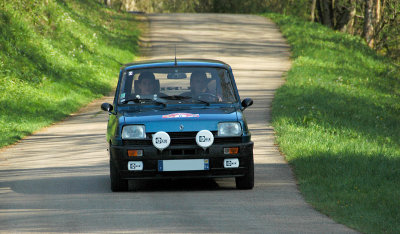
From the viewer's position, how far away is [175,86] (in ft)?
34.6

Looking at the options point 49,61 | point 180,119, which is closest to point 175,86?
point 180,119

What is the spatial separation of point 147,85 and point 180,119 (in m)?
1.26

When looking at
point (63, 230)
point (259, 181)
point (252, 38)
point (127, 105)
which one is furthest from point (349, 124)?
point (252, 38)

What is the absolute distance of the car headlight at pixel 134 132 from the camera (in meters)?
9.33

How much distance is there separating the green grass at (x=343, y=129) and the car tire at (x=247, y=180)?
27.0 inches

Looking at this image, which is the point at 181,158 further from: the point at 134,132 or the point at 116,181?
the point at 116,181

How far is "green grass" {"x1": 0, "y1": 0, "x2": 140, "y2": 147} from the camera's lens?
18891mm

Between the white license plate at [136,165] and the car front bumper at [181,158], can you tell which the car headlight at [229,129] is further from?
the white license plate at [136,165]

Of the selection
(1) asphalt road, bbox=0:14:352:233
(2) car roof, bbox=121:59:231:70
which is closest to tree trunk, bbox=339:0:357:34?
(1) asphalt road, bbox=0:14:352:233

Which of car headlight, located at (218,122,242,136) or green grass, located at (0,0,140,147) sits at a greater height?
car headlight, located at (218,122,242,136)

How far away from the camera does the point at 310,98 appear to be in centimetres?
2045

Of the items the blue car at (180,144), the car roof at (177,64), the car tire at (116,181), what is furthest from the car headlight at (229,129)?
the car roof at (177,64)

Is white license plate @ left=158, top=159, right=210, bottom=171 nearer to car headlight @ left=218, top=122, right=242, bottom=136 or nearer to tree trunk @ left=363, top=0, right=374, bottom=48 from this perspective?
car headlight @ left=218, top=122, right=242, bottom=136

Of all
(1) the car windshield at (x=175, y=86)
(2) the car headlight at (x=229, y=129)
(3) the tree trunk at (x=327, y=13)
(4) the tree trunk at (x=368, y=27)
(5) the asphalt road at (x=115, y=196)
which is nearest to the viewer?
(5) the asphalt road at (x=115, y=196)
